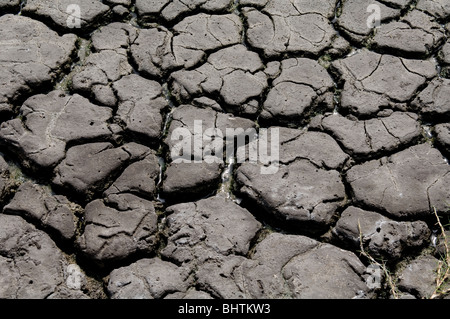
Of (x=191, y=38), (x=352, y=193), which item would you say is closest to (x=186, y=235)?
(x=352, y=193)

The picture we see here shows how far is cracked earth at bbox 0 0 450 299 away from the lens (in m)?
2.63

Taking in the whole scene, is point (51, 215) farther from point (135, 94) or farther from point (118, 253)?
point (135, 94)

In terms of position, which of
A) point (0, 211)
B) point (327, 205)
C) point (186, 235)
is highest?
point (327, 205)

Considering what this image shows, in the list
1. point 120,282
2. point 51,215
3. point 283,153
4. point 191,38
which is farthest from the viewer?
point 191,38

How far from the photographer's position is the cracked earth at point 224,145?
8.63 ft

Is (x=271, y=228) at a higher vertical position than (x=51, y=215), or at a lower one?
higher

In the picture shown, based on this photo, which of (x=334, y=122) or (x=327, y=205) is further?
(x=334, y=122)

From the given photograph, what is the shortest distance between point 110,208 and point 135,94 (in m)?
0.76

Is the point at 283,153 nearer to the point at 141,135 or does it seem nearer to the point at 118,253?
the point at 141,135

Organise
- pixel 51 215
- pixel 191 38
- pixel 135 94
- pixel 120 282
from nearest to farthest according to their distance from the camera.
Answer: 1. pixel 120 282
2. pixel 51 215
3. pixel 135 94
4. pixel 191 38

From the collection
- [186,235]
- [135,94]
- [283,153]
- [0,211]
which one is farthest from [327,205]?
[0,211]

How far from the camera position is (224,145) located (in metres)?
3.04

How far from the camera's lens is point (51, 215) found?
9.06 ft

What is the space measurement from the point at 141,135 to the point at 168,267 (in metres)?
0.79
